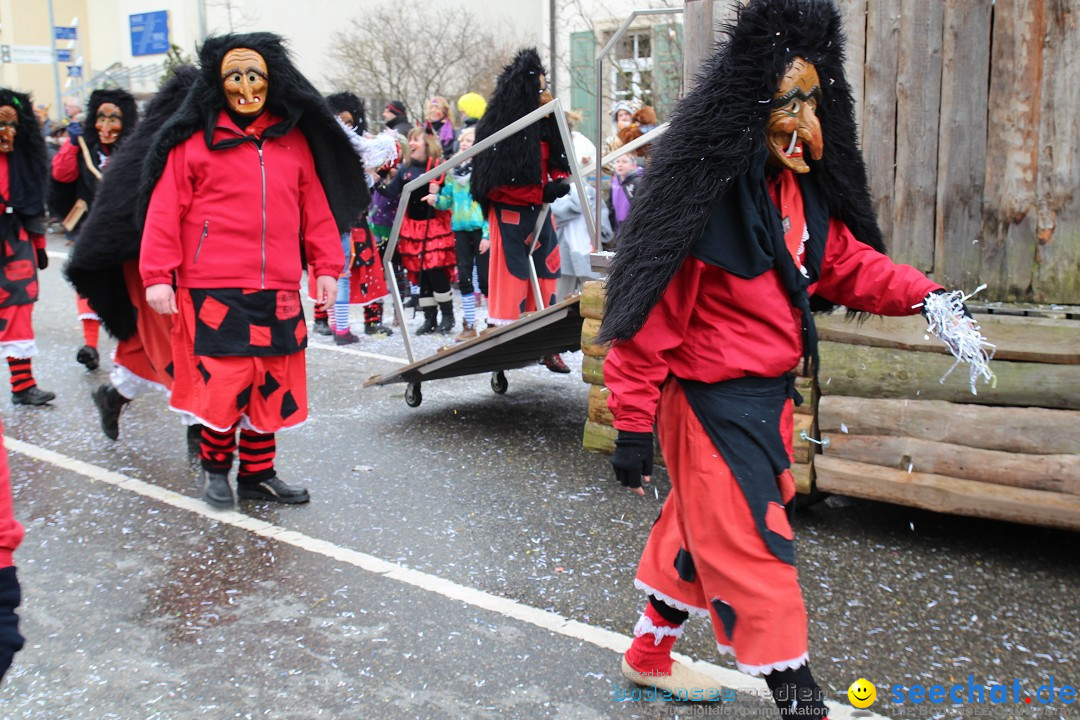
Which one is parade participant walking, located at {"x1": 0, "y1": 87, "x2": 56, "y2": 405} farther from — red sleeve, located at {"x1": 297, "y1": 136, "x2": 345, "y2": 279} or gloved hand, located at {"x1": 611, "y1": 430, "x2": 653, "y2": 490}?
gloved hand, located at {"x1": 611, "y1": 430, "x2": 653, "y2": 490}

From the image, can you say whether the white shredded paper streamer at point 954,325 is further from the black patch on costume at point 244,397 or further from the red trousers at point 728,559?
the black patch on costume at point 244,397

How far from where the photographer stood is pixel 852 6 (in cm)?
465

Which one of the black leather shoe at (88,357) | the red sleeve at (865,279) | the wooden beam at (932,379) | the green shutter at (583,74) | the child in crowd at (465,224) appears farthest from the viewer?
the green shutter at (583,74)

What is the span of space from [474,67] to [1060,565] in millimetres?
20281

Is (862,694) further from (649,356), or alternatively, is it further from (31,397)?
(31,397)

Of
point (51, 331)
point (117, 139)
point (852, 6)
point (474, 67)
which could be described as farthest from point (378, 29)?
point (852, 6)

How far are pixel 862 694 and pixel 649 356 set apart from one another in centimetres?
127

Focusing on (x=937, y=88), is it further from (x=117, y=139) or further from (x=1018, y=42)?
(x=117, y=139)

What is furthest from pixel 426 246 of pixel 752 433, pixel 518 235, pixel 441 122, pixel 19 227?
pixel 752 433

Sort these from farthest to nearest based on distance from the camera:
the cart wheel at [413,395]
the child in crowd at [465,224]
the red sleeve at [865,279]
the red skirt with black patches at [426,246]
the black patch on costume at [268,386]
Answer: the red skirt with black patches at [426,246] → the child in crowd at [465,224] → the cart wheel at [413,395] → the black patch on costume at [268,386] → the red sleeve at [865,279]

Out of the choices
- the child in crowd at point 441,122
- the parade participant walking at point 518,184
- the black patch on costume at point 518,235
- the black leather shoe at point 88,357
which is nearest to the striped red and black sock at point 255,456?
the parade participant walking at point 518,184

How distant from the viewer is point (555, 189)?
23.8ft

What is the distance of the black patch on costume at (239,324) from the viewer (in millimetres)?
4641

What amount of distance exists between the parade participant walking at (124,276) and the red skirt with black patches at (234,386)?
0.51 metres
